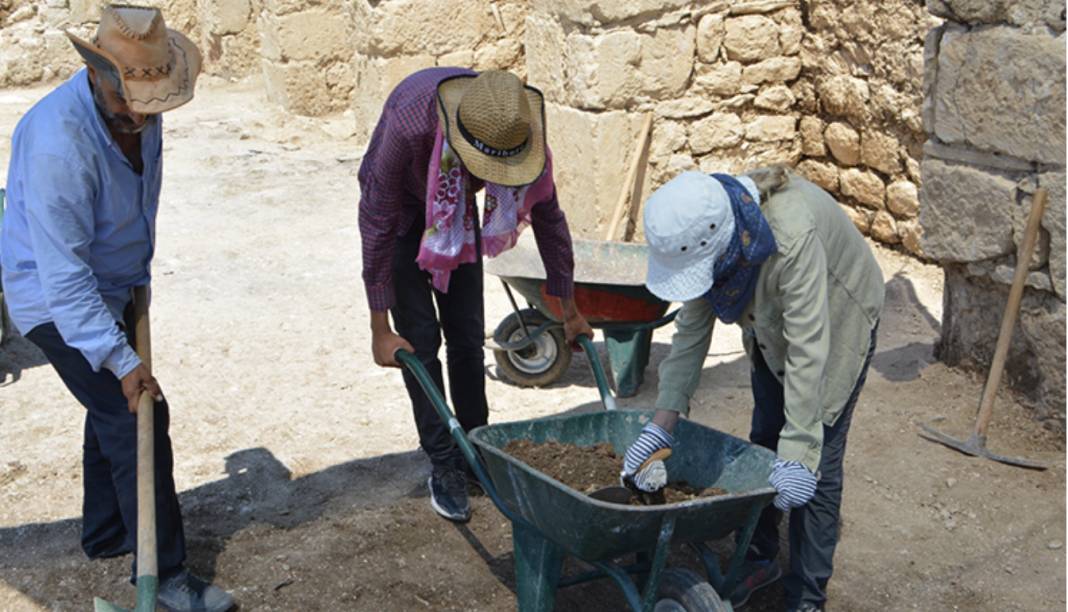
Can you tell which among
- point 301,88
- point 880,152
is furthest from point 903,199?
point 301,88

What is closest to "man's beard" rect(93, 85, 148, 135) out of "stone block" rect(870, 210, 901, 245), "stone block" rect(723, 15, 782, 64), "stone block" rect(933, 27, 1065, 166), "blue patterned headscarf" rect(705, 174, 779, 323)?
"blue patterned headscarf" rect(705, 174, 779, 323)

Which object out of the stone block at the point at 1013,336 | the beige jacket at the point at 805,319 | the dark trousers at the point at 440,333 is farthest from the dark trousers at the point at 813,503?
the stone block at the point at 1013,336

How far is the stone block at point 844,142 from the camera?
24.7 feet

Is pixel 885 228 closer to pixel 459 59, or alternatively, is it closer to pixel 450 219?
pixel 459 59

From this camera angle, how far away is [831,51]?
24.4 ft

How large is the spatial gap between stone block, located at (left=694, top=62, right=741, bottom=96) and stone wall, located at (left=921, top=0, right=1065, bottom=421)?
2.17 meters

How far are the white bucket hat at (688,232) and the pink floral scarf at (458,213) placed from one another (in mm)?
833

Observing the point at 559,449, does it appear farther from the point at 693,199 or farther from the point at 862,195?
the point at 862,195

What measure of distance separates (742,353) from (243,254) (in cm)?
344

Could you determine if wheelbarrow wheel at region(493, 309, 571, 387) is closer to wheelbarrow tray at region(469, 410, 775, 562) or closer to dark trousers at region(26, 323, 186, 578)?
wheelbarrow tray at region(469, 410, 775, 562)

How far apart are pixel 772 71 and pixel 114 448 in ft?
17.1

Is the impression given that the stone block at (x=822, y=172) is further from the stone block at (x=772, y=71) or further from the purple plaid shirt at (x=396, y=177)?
the purple plaid shirt at (x=396, y=177)

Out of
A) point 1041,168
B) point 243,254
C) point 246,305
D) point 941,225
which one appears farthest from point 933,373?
point 243,254

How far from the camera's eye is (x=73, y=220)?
10.9 feet
